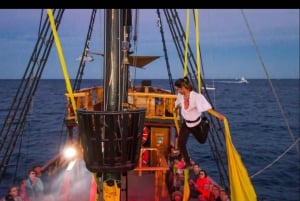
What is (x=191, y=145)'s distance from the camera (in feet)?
115

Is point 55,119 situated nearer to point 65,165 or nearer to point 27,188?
point 65,165

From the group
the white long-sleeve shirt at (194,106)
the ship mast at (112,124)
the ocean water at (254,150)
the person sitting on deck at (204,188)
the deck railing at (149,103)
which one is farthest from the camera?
the ocean water at (254,150)

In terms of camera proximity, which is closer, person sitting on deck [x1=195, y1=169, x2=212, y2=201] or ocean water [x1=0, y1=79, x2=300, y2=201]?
person sitting on deck [x1=195, y1=169, x2=212, y2=201]

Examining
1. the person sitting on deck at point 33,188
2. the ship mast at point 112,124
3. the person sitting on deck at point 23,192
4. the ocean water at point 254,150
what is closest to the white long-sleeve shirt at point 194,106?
the ship mast at point 112,124

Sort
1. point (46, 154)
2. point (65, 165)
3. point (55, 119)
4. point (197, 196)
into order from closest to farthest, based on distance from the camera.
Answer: point (197, 196)
point (65, 165)
point (46, 154)
point (55, 119)

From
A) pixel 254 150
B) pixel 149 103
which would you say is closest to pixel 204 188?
pixel 149 103

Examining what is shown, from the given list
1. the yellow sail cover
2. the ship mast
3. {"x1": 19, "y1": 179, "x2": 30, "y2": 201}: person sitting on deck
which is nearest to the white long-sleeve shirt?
the yellow sail cover

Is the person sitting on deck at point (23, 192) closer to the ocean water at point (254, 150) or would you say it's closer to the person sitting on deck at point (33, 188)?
the person sitting on deck at point (33, 188)

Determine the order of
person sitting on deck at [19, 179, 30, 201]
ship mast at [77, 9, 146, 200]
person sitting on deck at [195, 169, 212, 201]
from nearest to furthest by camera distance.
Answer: ship mast at [77, 9, 146, 200]
person sitting on deck at [19, 179, 30, 201]
person sitting on deck at [195, 169, 212, 201]

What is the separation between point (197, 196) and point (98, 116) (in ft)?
22.8

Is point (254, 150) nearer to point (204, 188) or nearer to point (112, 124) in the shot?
point (204, 188)

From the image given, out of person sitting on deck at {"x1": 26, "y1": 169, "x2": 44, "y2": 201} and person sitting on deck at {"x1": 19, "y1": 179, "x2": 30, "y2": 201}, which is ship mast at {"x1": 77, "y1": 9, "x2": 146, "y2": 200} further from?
person sitting on deck at {"x1": 19, "y1": 179, "x2": 30, "y2": 201}

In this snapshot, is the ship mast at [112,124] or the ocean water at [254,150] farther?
the ocean water at [254,150]
